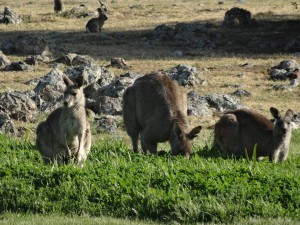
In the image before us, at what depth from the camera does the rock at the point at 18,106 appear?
677 inches

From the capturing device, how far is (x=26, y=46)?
2967 cm

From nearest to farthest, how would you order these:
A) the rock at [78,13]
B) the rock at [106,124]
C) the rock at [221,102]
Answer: the rock at [106,124] → the rock at [221,102] → the rock at [78,13]

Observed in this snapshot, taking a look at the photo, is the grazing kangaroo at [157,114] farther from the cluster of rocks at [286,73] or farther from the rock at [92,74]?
the cluster of rocks at [286,73]

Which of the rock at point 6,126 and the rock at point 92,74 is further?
the rock at point 92,74

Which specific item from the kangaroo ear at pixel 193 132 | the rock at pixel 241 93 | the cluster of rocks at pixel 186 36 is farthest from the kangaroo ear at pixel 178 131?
the cluster of rocks at pixel 186 36

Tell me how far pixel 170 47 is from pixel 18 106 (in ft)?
53.1

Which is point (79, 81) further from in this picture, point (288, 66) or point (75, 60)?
point (288, 66)

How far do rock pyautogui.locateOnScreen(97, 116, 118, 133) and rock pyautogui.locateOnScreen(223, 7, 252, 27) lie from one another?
21.1 m

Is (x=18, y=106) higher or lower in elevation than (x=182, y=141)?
lower

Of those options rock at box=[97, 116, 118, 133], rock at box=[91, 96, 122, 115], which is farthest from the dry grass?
rock at box=[97, 116, 118, 133]

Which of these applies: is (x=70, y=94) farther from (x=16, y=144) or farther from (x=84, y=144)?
(x=16, y=144)

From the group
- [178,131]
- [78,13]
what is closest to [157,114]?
[178,131]

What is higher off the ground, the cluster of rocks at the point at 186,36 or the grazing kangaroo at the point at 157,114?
the grazing kangaroo at the point at 157,114

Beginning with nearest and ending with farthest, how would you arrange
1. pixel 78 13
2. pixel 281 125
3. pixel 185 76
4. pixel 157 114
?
1. pixel 281 125
2. pixel 157 114
3. pixel 185 76
4. pixel 78 13
